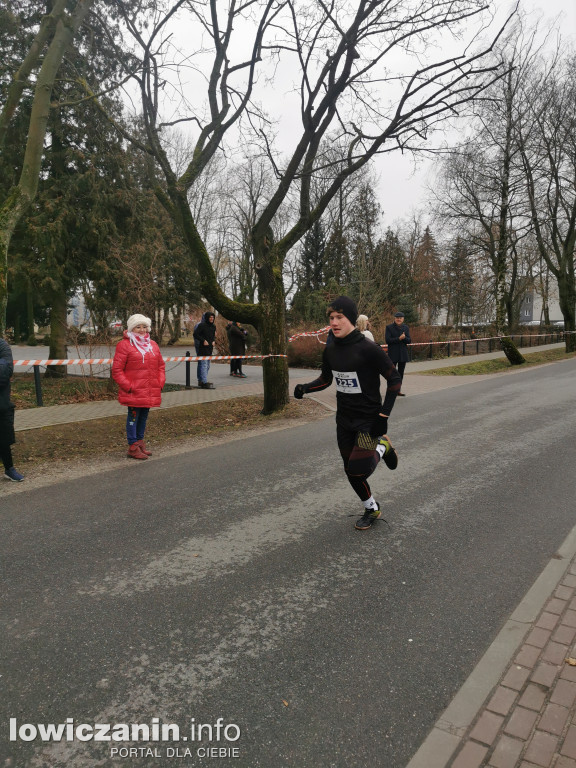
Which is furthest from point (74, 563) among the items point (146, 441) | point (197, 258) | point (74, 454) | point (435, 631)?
point (197, 258)

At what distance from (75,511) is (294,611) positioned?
9.25ft

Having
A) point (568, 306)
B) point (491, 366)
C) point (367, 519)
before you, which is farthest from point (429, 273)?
point (367, 519)

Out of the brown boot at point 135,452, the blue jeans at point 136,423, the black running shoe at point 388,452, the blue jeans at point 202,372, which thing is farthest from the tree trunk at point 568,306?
the black running shoe at point 388,452

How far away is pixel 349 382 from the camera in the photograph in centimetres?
458

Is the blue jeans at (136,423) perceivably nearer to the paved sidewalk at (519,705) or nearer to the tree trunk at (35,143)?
the tree trunk at (35,143)

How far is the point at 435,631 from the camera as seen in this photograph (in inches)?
122

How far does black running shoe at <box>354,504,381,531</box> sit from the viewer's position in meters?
4.66

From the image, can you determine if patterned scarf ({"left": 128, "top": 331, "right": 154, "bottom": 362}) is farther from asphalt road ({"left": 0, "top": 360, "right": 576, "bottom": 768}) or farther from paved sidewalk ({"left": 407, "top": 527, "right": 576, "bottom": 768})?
paved sidewalk ({"left": 407, "top": 527, "right": 576, "bottom": 768})

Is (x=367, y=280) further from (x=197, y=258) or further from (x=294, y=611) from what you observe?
(x=294, y=611)

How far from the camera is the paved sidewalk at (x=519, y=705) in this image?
219cm

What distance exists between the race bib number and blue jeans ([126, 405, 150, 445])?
3621mm

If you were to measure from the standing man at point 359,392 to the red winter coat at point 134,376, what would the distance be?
131 inches

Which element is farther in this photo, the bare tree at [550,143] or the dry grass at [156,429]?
the bare tree at [550,143]

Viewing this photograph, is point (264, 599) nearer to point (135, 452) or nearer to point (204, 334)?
point (135, 452)
